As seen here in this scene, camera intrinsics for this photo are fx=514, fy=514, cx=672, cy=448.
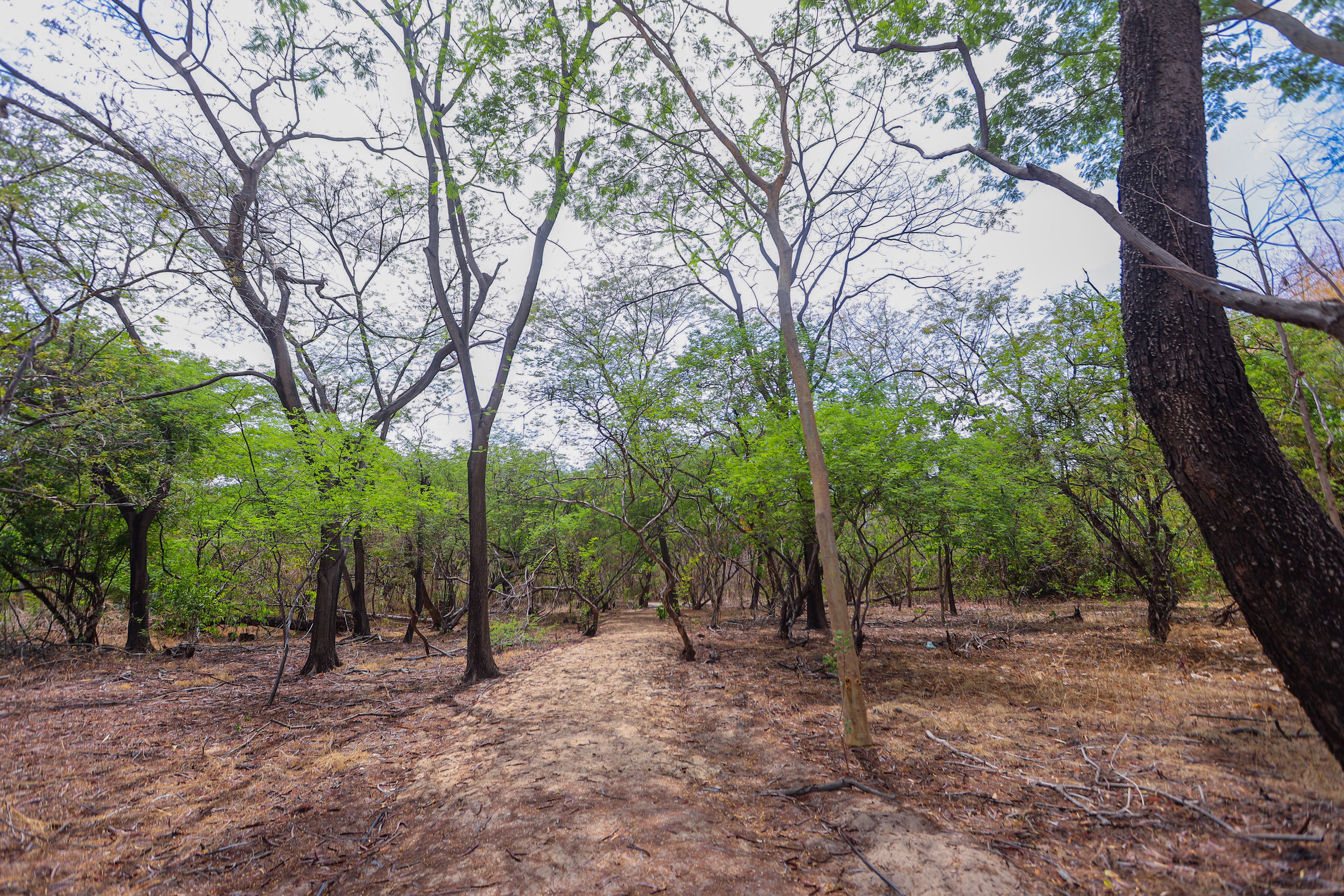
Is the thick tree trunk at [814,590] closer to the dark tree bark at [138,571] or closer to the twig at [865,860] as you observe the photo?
the twig at [865,860]

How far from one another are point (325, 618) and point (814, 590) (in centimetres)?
972

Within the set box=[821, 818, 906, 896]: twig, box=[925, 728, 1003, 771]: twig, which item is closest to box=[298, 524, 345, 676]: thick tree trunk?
box=[821, 818, 906, 896]: twig

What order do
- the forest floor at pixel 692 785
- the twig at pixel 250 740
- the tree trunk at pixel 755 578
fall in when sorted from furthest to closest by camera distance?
the tree trunk at pixel 755 578
the twig at pixel 250 740
the forest floor at pixel 692 785

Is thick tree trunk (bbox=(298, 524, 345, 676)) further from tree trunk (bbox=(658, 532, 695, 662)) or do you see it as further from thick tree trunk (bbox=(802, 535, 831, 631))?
thick tree trunk (bbox=(802, 535, 831, 631))

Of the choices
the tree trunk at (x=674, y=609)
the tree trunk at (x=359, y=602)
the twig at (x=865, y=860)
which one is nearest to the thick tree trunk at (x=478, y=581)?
the tree trunk at (x=674, y=609)

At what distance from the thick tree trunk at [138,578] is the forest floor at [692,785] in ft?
11.4

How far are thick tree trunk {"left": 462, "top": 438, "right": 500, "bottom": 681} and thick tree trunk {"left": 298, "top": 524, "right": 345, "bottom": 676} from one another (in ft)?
8.08

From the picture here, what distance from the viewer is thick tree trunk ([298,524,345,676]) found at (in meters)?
9.06

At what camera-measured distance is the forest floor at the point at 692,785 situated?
278 cm

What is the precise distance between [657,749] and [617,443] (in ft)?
18.8

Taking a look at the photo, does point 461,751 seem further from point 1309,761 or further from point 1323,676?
point 1309,761

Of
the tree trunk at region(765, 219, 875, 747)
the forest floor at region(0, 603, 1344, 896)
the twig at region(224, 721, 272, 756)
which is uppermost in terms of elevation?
the tree trunk at region(765, 219, 875, 747)

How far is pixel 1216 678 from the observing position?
5.87 meters

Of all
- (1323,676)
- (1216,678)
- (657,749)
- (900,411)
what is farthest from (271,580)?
(1216,678)
